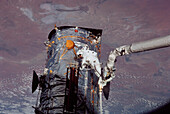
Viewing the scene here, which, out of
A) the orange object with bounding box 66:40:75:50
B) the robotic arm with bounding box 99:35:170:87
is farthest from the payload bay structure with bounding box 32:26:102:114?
the robotic arm with bounding box 99:35:170:87

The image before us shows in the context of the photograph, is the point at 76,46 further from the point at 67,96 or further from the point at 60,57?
the point at 67,96

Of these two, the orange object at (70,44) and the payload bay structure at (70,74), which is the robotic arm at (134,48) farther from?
the orange object at (70,44)

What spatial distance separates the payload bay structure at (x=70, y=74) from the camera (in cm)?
922

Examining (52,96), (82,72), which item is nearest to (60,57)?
(82,72)

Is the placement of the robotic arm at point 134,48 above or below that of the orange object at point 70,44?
below

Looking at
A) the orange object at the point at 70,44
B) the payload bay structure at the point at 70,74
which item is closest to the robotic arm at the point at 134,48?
the payload bay structure at the point at 70,74

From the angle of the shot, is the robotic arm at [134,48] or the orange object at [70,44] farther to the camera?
the orange object at [70,44]

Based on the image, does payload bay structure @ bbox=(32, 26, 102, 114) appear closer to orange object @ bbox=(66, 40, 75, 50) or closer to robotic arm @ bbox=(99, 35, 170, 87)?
orange object @ bbox=(66, 40, 75, 50)

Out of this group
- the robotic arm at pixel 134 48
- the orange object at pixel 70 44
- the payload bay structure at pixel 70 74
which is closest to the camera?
the robotic arm at pixel 134 48

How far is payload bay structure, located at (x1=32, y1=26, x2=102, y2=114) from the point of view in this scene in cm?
922

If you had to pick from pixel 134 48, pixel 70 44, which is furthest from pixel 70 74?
pixel 134 48

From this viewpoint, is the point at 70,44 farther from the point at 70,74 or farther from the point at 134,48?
the point at 134,48

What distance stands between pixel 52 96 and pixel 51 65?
2487 mm

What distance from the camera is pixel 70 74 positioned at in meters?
9.55
